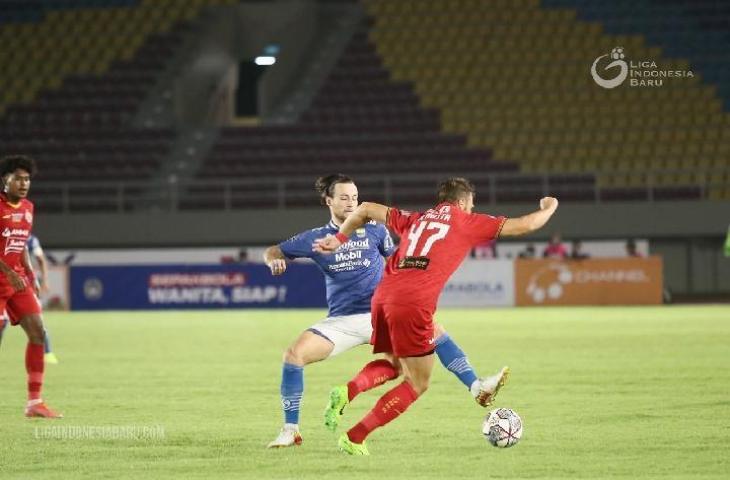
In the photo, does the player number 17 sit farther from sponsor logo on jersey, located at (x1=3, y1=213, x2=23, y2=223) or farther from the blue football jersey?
sponsor logo on jersey, located at (x1=3, y1=213, x2=23, y2=223)

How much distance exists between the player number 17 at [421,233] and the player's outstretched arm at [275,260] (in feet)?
3.23

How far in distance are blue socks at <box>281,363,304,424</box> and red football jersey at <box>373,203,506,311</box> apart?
0.95 meters

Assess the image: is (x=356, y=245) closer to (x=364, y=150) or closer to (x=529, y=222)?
(x=529, y=222)

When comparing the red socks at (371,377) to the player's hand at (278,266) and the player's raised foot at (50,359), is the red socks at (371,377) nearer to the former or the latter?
the player's hand at (278,266)

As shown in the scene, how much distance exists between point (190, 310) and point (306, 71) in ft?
39.4

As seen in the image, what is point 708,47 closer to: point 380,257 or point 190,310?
point 190,310

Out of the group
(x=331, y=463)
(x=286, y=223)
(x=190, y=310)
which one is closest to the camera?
(x=331, y=463)

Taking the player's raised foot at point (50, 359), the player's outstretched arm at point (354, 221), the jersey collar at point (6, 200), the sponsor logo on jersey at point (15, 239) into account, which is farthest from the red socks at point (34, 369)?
the player's raised foot at point (50, 359)

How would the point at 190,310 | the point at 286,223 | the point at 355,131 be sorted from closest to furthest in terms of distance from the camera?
the point at 190,310 < the point at 286,223 < the point at 355,131

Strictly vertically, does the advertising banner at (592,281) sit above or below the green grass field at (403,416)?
below

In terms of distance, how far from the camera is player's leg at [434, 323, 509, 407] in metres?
8.28

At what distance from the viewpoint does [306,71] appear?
40.2 m

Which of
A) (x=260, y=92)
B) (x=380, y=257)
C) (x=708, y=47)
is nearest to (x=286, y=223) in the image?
(x=260, y=92)

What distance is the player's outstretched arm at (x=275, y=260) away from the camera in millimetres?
8641
